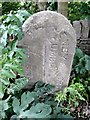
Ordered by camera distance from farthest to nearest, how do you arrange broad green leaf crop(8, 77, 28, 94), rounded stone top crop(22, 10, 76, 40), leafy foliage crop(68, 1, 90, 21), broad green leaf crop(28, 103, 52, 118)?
leafy foliage crop(68, 1, 90, 21)
rounded stone top crop(22, 10, 76, 40)
broad green leaf crop(8, 77, 28, 94)
broad green leaf crop(28, 103, 52, 118)

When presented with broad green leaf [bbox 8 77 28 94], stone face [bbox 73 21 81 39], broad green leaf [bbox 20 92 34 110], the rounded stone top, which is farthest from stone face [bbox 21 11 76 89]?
stone face [bbox 73 21 81 39]

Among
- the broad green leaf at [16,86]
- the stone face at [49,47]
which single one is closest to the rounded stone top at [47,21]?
the stone face at [49,47]

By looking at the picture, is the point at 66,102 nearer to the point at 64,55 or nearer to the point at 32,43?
the point at 64,55

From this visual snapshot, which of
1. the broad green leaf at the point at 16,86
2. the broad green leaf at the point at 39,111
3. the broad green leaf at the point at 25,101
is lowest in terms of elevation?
the broad green leaf at the point at 39,111

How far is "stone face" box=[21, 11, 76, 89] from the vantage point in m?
1.80

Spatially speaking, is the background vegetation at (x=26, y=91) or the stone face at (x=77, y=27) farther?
the stone face at (x=77, y=27)

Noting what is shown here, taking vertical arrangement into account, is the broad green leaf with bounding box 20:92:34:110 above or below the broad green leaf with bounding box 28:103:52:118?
above

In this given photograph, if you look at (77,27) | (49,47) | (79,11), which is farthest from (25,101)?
(79,11)

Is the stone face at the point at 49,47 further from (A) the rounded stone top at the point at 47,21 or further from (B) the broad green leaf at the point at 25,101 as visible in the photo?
(B) the broad green leaf at the point at 25,101

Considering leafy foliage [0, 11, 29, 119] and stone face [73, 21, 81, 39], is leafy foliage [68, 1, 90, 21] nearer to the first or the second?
stone face [73, 21, 81, 39]

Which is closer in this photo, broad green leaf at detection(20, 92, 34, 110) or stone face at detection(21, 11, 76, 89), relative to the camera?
broad green leaf at detection(20, 92, 34, 110)

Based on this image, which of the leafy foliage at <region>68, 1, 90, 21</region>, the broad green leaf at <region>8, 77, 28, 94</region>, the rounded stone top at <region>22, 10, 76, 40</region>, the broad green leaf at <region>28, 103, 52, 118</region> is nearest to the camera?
the broad green leaf at <region>28, 103, 52, 118</region>

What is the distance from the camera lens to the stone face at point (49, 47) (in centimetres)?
180

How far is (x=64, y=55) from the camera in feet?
6.31
